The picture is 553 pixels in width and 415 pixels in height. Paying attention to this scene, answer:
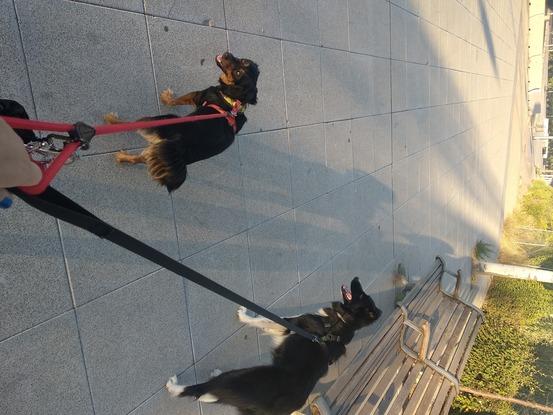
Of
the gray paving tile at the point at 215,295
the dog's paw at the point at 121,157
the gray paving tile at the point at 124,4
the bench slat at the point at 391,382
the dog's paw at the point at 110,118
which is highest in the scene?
the gray paving tile at the point at 124,4

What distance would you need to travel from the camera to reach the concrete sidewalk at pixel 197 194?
1.79 meters

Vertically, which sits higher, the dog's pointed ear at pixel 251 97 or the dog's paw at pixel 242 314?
the dog's pointed ear at pixel 251 97

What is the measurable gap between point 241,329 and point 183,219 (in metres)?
1.07

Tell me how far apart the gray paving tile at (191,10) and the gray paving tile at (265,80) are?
0.63 ft

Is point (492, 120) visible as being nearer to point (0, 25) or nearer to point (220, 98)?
point (220, 98)

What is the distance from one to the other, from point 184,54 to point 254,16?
845 millimetres

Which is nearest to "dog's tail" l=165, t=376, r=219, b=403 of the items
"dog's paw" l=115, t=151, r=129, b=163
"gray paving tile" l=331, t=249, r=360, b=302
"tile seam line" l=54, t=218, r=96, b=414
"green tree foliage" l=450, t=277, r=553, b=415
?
"tile seam line" l=54, t=218, r=96, b=414

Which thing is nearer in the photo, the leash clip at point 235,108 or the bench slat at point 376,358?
the leash clip at point 235,108

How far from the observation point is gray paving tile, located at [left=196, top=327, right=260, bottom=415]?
2.77m

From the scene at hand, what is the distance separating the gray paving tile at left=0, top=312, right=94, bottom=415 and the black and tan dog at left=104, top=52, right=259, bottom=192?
0.85m

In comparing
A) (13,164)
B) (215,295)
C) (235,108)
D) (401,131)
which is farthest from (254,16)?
(401,131)

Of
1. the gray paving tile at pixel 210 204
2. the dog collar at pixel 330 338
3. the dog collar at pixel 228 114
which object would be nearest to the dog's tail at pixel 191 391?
the gray paving tile at pixel 210 204

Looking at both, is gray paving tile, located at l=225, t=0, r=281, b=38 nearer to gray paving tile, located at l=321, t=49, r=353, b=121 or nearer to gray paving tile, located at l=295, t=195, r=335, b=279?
gray paving tile, located at l=321, t=49, r=353, b=121

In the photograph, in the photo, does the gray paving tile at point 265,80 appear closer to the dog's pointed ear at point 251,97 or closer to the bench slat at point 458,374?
the dog's pointed ear at point 251,97
